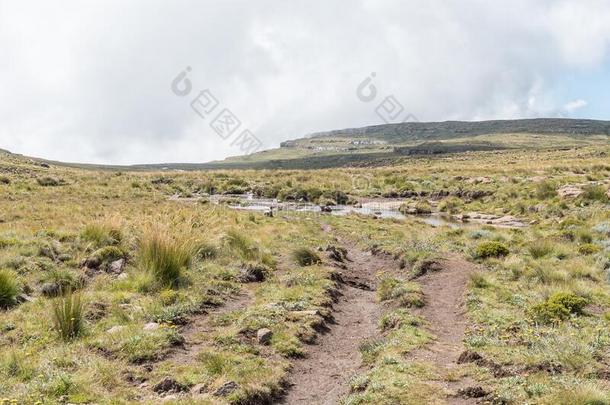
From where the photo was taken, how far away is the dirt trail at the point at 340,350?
8.67 metres

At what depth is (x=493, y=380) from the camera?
8.04 meters

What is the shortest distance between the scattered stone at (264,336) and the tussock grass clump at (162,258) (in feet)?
12.2

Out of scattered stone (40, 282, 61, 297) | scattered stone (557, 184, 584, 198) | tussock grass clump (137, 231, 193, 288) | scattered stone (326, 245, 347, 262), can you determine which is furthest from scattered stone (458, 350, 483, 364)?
scattered stone (557, 184, 584, 198)

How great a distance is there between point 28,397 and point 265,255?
11.5 metres

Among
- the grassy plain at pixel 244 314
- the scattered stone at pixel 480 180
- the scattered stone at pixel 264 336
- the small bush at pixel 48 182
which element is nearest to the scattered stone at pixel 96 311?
the grassy plain at pixel 244 314

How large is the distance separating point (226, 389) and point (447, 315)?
674cm

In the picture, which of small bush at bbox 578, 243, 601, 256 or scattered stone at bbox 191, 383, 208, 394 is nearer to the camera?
scattered stone at bbox 191, 383, 208, 394

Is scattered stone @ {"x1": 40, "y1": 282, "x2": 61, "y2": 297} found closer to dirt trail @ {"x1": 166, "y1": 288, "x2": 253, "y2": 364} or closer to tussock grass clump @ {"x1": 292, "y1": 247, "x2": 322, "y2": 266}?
dirt trail @ {"x1": 166, "y1": 288, "x2": 253, "y2": 364}

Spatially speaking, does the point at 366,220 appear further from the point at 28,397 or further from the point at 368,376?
the point at 28,397

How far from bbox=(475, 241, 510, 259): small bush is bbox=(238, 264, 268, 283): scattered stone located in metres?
7.94

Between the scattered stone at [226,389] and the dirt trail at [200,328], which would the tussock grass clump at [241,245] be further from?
the scattered stone at [226,389]

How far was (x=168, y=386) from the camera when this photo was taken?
7965 mm

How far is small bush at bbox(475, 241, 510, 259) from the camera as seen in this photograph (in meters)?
18.9

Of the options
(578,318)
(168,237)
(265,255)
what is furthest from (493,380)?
(265,255)
